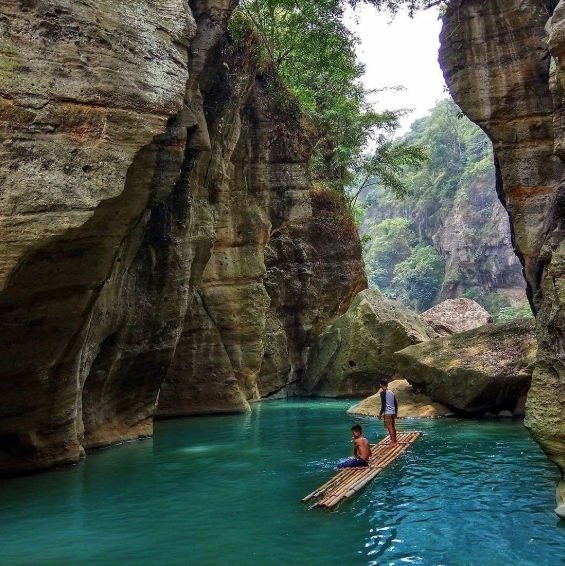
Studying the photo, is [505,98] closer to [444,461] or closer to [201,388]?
[444,461]

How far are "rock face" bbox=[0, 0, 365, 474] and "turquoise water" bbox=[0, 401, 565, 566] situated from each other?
5.08 feet

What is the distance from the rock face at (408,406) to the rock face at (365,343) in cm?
422

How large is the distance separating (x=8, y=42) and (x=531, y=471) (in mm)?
9795

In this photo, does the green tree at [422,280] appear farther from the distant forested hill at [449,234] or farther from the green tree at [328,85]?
the green tree at [328,85]

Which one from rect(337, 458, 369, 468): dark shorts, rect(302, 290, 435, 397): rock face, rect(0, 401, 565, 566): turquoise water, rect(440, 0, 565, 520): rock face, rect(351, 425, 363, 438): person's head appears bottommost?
rect(0, 401, 565, 566): turquoise water

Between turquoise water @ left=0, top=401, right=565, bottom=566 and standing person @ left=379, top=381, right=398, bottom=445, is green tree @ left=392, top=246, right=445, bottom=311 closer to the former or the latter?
turquoise water @ left=0, top=401, right=565, bottom=566

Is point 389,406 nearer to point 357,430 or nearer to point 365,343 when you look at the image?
point 357,430

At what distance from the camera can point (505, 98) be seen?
1427cm

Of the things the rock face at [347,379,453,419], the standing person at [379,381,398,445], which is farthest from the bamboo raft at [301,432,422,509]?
the rock face at [347,379,453,419]

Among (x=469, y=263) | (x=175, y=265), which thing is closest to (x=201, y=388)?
(x=175, y=265)

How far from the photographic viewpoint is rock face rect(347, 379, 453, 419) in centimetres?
1809

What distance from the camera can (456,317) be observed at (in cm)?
3055

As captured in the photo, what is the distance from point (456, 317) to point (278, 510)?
23519 mm

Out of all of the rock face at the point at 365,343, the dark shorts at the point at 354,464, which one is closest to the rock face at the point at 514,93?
the dark shorts at the point at 354,464
